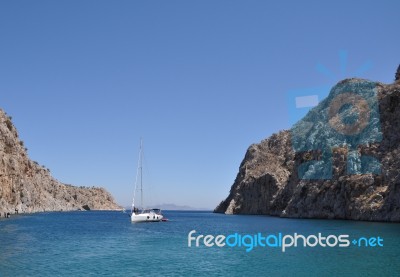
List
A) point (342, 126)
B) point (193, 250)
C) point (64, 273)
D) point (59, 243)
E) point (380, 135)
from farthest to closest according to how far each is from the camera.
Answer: point (342, 126) → point (380, 135) → point (59, 243) → point (193, 250) → point (64, 273)

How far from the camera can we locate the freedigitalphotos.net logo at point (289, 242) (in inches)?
2153

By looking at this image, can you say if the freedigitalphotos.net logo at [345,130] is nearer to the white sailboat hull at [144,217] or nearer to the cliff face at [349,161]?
the cliff face at [349,161]

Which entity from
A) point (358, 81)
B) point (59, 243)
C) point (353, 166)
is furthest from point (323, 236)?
point (358, 81)

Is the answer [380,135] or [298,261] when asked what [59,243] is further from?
[380,135]

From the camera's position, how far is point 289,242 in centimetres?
6075

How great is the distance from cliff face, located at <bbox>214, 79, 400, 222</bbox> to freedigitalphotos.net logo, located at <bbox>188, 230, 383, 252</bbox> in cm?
A: 3858

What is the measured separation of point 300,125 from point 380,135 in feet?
198

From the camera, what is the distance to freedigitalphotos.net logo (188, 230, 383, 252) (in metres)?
54.7

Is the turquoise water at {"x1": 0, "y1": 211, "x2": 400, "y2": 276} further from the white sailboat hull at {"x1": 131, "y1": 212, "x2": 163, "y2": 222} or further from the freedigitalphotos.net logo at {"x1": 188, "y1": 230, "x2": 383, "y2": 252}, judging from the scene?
the white sailboat hull at {"x1": 131, "y1": 212, "x2": 163, "y2": 222}

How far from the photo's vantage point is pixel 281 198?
16700cm

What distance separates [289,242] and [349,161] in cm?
6982

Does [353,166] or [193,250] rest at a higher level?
[353,166]

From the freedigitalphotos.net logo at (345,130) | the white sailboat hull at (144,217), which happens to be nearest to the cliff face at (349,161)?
the freedigitalphotos.net logo at (345,130)

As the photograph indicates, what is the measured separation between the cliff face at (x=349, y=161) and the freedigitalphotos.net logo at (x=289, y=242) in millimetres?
38577
